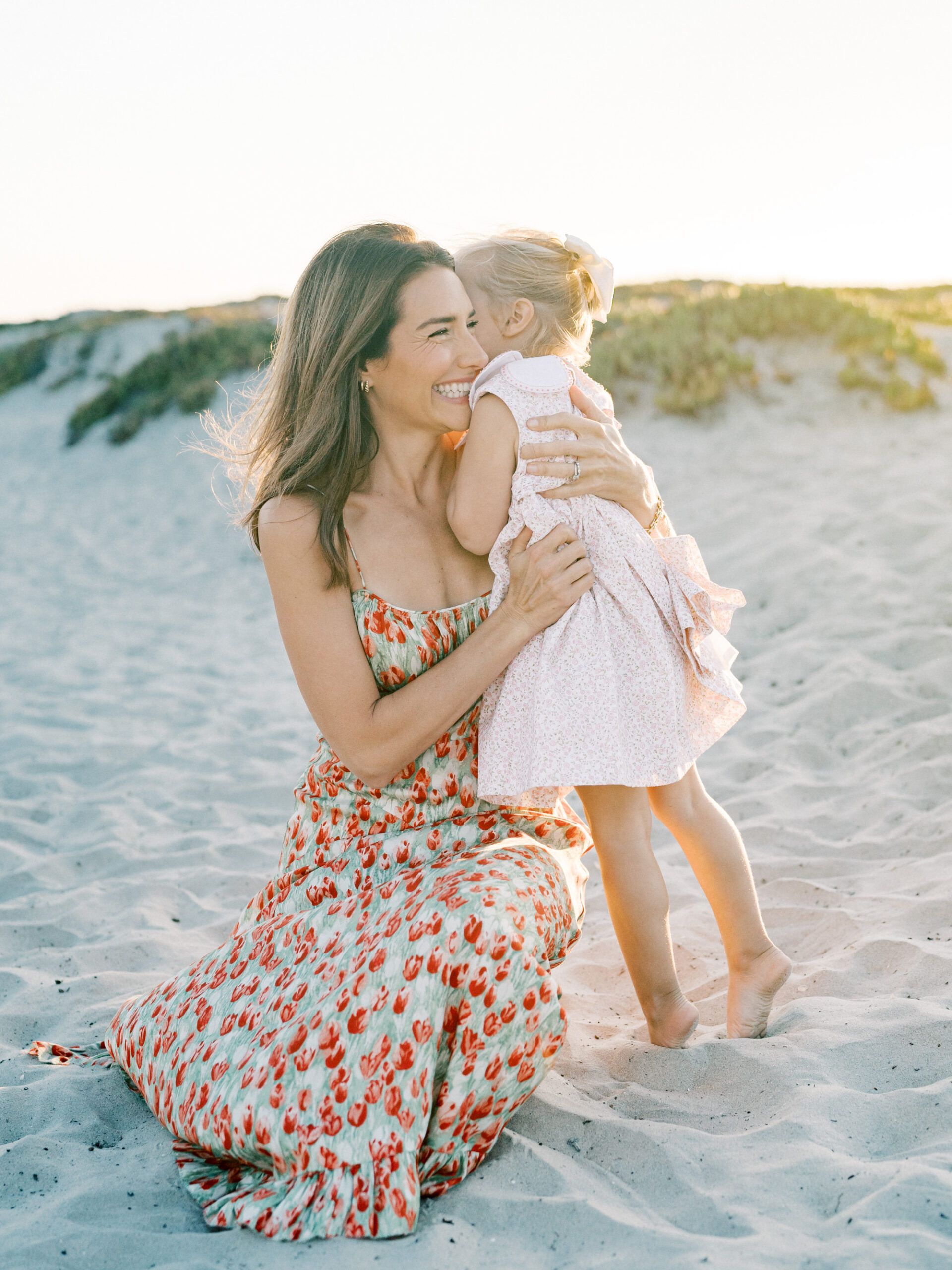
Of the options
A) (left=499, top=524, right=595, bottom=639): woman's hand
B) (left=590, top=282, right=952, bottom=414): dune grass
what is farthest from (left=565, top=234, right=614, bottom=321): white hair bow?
(left=590, top=282, right=952, bottom=414): dune grass

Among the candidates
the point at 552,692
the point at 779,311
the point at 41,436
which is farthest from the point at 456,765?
the point at 41,436

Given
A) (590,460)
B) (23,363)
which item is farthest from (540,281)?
(23,363)

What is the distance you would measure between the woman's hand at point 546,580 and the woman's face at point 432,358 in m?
0.38

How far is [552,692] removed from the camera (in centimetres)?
234

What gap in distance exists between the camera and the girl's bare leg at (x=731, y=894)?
247cm

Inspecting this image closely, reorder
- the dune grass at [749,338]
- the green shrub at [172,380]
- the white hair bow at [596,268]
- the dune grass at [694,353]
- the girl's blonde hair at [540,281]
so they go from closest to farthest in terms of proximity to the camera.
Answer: the girl's blonde hair at [540,281]
the white hair bow at [596,268]
the dune grass at [749,338]
the dune grass at [694,353]
the green shrub at [172,380]

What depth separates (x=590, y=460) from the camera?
8.14ft

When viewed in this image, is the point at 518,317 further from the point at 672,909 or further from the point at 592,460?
the point at 672,909

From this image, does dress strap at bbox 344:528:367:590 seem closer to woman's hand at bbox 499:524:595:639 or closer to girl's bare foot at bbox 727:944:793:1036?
woman's hand at bbox 499:524:595:639

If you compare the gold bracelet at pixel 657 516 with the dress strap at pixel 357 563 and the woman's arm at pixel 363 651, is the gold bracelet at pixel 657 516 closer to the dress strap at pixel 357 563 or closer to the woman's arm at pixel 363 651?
the woman's arm at pixel 363 651

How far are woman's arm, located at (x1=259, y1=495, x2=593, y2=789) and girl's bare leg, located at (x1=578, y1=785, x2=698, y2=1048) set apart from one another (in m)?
0.37

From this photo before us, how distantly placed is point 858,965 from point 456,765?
1185 mm

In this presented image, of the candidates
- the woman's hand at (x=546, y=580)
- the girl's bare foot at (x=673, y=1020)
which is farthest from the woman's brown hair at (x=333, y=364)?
the girl's bare foot at (x=673, y=1020)

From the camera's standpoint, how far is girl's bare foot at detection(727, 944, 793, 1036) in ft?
8.09
